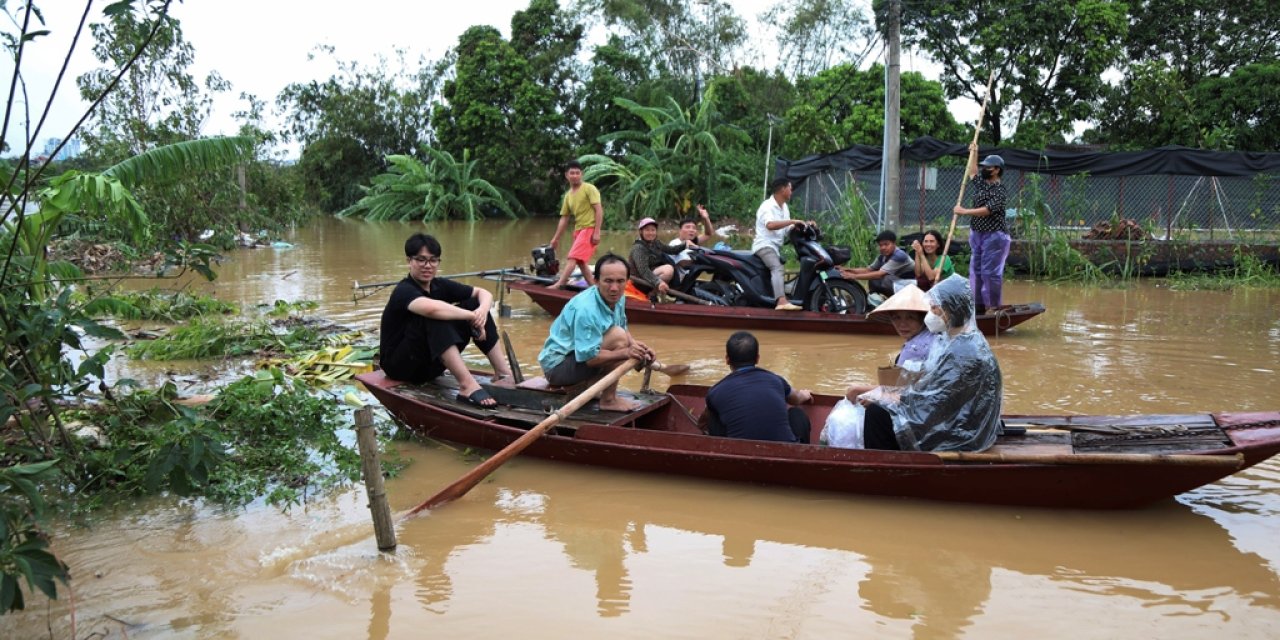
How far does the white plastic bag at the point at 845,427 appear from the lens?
17.8ft

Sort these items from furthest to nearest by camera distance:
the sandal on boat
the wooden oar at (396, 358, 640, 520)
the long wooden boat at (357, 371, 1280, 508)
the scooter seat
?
1. the scooter seat
2. the sandal on boat
3. the wooden oar at (396, 358, 640, 520)
4. the long wooden boat at (357, 371, 1280, 508)

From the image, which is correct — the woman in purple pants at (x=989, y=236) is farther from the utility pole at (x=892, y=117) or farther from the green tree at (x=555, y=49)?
the green tree at (x=555, y=49)

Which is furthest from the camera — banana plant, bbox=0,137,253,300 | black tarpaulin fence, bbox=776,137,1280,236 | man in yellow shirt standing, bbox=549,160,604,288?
black tarpaulin fence, bbox=776,137,1280,236

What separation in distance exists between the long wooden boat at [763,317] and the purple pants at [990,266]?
269 mm

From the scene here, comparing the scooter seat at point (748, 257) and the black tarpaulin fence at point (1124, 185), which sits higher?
the black tarpaulin fence at point (1124, 185)

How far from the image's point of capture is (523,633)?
13.5 ft

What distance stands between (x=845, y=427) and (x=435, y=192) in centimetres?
2693

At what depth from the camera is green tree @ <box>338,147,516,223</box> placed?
3070 cm

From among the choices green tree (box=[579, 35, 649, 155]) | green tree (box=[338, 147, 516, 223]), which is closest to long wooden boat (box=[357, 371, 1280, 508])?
green tree (box=[338, 147, 516, 223])

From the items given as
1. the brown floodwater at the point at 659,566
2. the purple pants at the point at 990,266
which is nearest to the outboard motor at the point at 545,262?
the purple pants at the point at 990,266

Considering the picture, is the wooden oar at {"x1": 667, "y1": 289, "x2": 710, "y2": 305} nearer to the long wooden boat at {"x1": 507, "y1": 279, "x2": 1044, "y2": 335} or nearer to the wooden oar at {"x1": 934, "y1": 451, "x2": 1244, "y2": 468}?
the long wooden boat at {"x1": 507, "y1": 279, "x2": 1044, "y2": 335}

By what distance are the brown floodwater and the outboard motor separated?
549cm

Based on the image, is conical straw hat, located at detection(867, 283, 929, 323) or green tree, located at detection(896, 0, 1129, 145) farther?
green tree, located at detection(896, 0, 1129, 145)

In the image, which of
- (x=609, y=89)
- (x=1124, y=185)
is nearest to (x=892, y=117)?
(x=1124, y=185)
